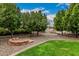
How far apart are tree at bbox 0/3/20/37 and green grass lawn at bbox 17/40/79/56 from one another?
2.14ft

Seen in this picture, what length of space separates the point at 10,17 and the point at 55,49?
122 cm

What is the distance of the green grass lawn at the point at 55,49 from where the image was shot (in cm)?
501

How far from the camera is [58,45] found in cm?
518

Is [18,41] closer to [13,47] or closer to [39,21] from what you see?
[13,47]

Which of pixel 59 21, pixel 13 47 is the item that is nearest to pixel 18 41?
pixel 13 47

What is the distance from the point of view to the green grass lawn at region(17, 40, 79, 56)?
501 cm

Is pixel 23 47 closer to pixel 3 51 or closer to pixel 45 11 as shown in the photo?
pixel 3 51

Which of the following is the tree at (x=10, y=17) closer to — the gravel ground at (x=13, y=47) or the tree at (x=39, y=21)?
the gravel ground at (x=13, y=47)

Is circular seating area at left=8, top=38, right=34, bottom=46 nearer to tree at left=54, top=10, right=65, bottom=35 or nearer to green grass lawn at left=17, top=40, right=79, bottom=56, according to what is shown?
green grass lawn at left=17, top=40, right=79, bottom=56

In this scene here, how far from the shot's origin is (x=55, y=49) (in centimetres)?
509

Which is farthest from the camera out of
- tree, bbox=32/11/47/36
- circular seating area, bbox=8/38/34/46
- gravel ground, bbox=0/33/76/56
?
tree, bbox=32/11/47/36

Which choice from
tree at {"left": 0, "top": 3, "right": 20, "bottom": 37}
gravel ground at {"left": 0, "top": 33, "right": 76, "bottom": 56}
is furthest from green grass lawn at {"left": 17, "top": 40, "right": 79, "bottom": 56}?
tree at {"left": 0, "top": 3, "right": 20, "bottom": 37}

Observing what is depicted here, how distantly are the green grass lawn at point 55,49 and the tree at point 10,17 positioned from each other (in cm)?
65

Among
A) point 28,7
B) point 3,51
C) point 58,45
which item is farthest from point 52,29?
point 3,51
